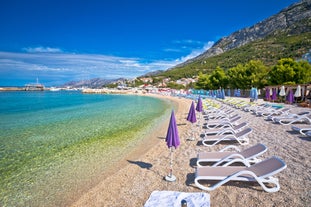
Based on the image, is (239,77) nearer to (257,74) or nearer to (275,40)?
(257,74)

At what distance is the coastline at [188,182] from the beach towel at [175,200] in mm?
374

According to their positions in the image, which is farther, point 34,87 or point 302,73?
point 34,87

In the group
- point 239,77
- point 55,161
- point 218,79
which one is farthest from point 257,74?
point 55,161

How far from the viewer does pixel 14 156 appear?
8.12 metres

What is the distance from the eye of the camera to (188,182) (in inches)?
183

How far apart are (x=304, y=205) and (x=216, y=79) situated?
→ 5048 centimetres

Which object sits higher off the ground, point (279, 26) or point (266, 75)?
point (279, 26)

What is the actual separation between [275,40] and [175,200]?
9515 cm

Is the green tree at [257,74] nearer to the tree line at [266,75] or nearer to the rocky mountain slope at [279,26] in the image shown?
the tree line at [266,75]

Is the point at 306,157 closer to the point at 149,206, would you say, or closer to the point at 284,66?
the point at 149,206

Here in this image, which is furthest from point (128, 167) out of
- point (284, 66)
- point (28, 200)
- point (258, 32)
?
point (258, 32)

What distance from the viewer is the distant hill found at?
66037 millimetres

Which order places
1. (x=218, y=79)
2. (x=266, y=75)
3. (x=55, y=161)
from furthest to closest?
(x=218, y=79) < (x=266, y=75) < (x=55, y=161)

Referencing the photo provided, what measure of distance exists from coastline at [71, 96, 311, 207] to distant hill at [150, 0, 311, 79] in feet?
212
